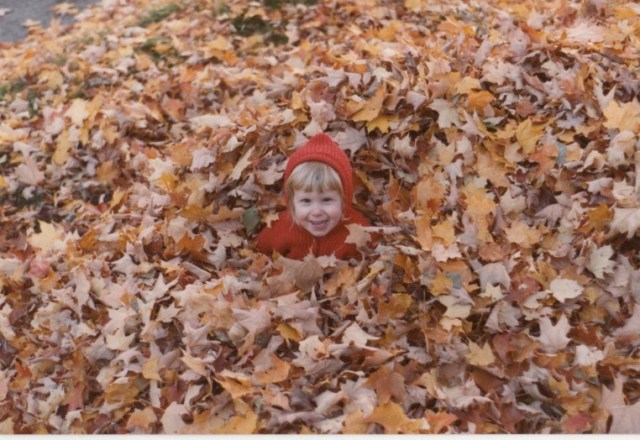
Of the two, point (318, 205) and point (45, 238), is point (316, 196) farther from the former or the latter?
point (45, 238)

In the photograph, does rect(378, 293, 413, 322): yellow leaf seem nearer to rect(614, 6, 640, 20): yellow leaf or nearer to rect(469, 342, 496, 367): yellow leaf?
rect(469, 342, 496, 367): yellow leaf

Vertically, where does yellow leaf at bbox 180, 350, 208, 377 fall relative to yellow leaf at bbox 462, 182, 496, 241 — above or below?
below

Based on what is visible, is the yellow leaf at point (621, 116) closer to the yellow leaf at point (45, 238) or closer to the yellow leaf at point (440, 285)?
the yellow leaf at point (440, 285)

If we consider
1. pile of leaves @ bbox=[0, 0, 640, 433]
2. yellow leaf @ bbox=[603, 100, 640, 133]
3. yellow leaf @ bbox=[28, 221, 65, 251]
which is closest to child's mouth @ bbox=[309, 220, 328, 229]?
pile of leaves @ bbox=[0, 0, 640, 433]

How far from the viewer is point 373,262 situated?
3.73 metres

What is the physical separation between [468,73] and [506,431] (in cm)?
254

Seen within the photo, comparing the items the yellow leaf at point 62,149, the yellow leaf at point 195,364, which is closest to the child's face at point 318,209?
the yellow leaf at point 195,364

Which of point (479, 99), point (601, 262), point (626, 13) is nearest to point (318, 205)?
point (479, 99)

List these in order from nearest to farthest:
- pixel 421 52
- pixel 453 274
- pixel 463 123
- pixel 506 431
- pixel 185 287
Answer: pixel 506 431, pixel 453 274, pixel 185 287, pixel 463 123, pixel 421 52

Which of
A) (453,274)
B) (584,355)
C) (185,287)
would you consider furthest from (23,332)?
(584,355)

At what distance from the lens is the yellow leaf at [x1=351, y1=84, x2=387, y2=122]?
4320 millimetres

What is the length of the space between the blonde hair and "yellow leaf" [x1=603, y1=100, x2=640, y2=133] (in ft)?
5.68

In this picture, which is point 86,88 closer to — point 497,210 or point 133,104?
point 133,104

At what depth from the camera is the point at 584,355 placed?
10.1 feet
